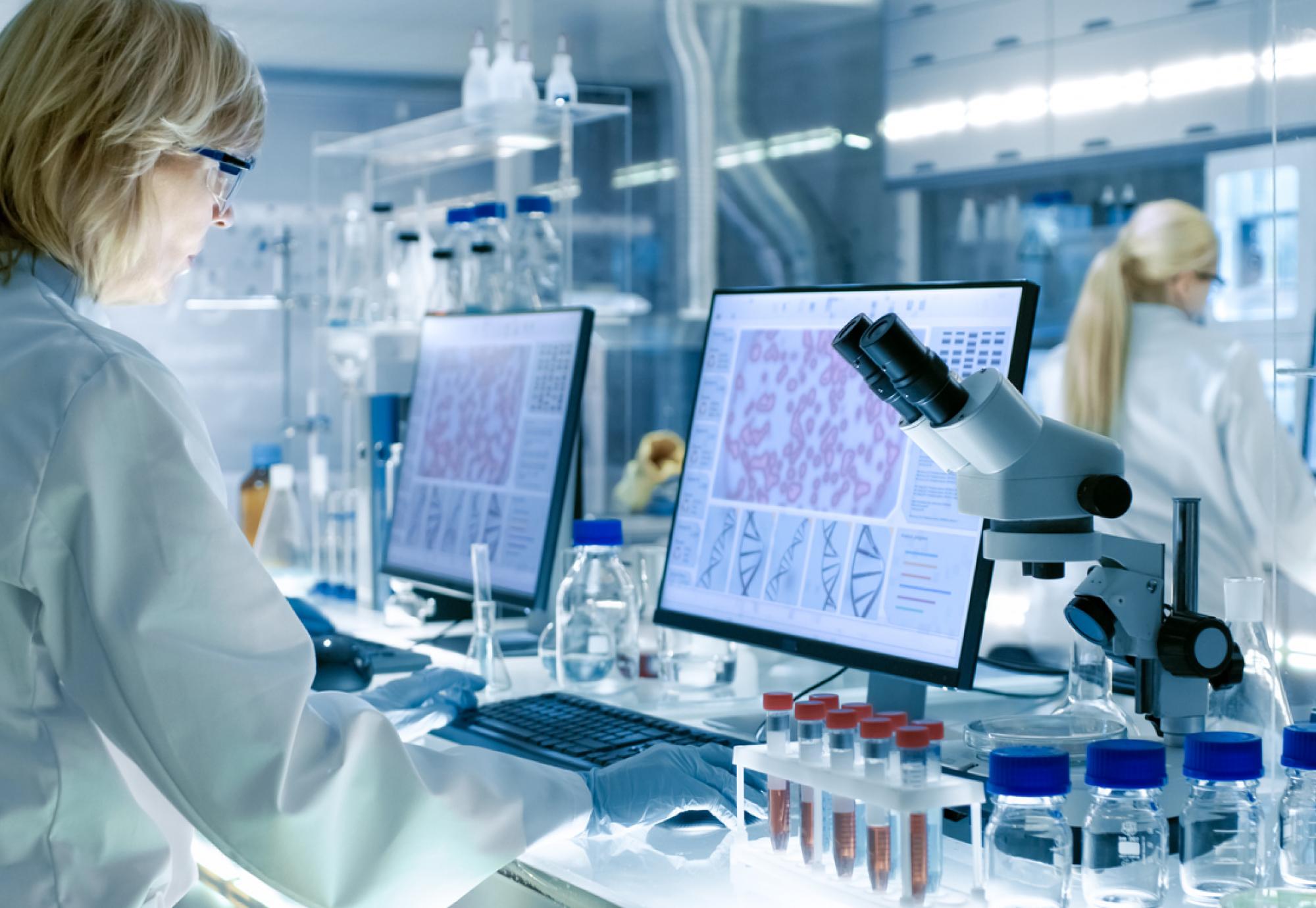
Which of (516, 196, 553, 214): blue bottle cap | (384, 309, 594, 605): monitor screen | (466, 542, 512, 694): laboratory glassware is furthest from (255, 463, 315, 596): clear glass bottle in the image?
(466, 542, 512, 694): laboratory glassware

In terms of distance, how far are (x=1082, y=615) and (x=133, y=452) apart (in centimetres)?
66

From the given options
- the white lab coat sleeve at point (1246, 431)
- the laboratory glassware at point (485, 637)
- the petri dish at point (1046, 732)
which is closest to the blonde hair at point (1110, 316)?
the white lab coat sleeve at point (1246, 431)

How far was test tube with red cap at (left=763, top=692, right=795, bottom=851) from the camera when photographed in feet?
A: 3.23

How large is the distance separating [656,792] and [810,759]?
0.65 feet

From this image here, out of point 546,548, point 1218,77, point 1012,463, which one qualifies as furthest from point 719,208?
point 1012,463

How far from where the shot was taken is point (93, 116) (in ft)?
3.34

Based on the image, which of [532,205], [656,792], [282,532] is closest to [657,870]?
[656,792]

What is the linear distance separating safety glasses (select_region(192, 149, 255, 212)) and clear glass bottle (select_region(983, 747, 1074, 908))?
2.43 ft

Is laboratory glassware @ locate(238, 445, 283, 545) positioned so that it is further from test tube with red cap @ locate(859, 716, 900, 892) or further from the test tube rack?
test tube with red cap @ locate(859, 716, 900, 892)

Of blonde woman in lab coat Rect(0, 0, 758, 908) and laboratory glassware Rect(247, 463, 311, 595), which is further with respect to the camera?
laboratory glassware Rect(247, 463, 311, 595)

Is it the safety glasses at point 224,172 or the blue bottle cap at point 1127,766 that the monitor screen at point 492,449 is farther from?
the blue bottle cap at point 1127,766

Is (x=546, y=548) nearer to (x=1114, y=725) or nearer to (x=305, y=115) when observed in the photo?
(x=1114, y=725)

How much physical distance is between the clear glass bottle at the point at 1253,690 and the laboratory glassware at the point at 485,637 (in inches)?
31.4

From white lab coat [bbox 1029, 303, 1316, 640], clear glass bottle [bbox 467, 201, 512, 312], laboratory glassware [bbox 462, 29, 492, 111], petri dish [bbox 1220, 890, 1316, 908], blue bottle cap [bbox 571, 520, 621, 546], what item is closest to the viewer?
petri dish [bbox 1220, 890, 1316, 908]
